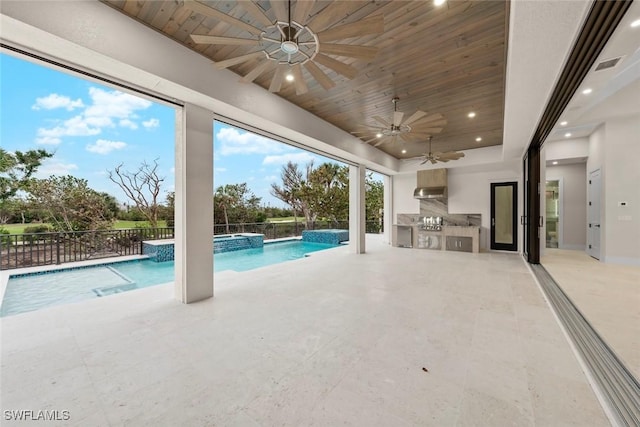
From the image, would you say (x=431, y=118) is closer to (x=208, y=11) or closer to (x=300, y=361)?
(x=208, y=11)

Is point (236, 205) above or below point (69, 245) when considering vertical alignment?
above

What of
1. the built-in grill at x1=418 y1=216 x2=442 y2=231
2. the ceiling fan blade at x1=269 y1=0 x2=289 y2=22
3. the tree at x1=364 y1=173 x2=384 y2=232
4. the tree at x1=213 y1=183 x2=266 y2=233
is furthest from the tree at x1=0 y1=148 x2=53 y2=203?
the tree at x1=364 y1=173 x2=384 y2=232

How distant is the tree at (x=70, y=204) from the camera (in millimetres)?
4414

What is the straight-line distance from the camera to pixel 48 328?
2.57 metres

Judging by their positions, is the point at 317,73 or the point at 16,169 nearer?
the point at 317,73

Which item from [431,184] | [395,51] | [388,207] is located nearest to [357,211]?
[388,207]

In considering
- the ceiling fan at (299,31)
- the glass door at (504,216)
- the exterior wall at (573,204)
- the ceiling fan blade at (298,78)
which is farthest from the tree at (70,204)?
the exterior wall at (573,204)

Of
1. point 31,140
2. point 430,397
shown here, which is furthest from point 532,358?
point 31,140

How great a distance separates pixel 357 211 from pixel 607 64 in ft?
17.9

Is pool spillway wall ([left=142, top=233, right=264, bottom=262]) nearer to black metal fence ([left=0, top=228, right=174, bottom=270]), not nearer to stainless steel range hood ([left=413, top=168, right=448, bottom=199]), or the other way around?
black metal fence ([left=0, top=228, right=174, bottom=270])

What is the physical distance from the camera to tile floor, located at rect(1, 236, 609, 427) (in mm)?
1536

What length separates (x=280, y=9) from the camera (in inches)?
73.9

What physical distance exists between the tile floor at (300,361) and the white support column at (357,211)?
3678 millimetres

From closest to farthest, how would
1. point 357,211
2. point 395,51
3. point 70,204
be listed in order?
1. point 395,51
2. point 70,204
3. point 357,211
